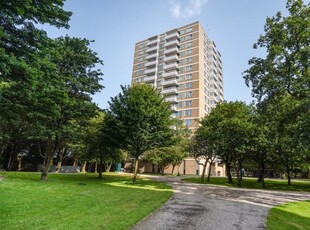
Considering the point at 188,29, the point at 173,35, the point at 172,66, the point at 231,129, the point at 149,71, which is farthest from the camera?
the point at 149,71

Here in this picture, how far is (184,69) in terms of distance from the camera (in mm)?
78625

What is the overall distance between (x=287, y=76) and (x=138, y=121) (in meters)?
14.3

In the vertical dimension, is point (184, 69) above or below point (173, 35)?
below

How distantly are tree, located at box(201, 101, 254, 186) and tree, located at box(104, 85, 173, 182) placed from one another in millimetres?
7981

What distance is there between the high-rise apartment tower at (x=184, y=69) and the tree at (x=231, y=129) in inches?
1328

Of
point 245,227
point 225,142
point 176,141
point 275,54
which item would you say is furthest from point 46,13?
point 225,142

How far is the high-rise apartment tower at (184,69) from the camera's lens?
239 feet

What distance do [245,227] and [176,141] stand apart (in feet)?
59.2

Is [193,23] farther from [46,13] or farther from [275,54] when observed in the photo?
[46,13]

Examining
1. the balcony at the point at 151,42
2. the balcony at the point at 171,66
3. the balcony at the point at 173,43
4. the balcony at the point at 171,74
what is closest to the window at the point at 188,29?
the balcony at the point at 173,43

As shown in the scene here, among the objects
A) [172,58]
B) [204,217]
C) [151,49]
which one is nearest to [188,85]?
[172,58]

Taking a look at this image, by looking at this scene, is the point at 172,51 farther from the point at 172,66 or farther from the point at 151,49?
the point at 151,49

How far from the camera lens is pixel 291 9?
17.2 meters

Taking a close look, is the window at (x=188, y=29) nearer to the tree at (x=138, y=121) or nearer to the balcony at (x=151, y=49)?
the balcony at (x=151, y=49)
